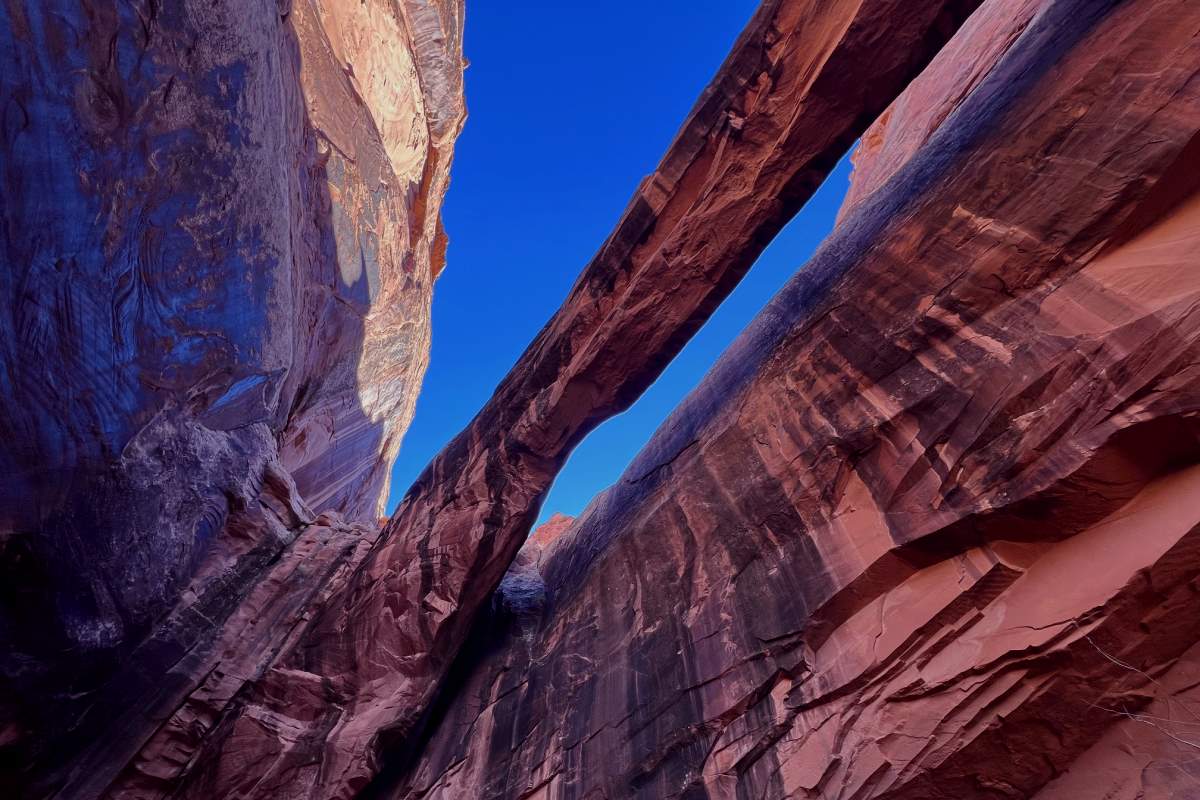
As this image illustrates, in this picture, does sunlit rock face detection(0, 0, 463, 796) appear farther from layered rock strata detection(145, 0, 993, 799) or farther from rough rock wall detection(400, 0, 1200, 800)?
rough rock wall detection(400, 0, 1200, 800)

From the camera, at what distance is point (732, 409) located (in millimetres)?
8281

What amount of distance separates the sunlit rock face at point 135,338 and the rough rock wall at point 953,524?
430 cm

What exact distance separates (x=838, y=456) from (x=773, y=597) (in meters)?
1.78

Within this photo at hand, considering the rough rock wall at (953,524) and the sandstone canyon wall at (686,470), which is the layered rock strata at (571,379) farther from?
the rough rock wall at (953,524)

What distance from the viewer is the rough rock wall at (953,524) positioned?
14.3ft

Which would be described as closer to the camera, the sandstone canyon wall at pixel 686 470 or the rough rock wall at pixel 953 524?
the rough rock wall at pixel 953 524

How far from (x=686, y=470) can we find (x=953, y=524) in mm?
3754

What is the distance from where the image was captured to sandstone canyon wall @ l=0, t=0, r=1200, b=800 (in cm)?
458

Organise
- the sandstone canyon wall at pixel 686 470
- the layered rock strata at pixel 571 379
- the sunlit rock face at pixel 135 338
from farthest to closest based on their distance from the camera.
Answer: the layered rock strata at pixel 571 379, the sunlit rock face at pixel 135 338, the sandstone canyon wall at pixel 686 470

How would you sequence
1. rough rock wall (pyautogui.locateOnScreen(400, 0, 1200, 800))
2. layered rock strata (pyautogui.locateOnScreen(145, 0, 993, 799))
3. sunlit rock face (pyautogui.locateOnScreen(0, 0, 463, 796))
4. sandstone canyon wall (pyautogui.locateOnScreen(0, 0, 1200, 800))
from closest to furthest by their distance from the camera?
rough rock wall (pyautogui.locateOnScreen(400, 0, 1200, 800)) → sandstone canyon wall (pyautogui.locateOnScreen(0, 0, 1200, 800)) → sunlit rock face (pyautogui.locateOnScreen(0, 0, 463, 796)) → layered rock strata (pyautogui.locateOnScreen(145, 0, 993, 799))

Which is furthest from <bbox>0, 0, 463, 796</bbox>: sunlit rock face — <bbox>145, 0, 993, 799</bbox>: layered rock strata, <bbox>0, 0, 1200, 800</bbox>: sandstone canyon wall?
<bbox>145, 0, 993, 799</bbox>: layered rock strata

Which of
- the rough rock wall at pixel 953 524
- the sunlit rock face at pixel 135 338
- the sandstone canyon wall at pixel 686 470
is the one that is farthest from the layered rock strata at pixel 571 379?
the sunlit rock face at pixel 135 338

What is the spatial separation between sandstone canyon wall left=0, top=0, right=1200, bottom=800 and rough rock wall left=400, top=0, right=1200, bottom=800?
4cm

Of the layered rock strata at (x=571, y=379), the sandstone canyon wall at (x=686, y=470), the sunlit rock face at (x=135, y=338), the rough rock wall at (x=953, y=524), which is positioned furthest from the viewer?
the layered rock strata at (x=571, y=379)
